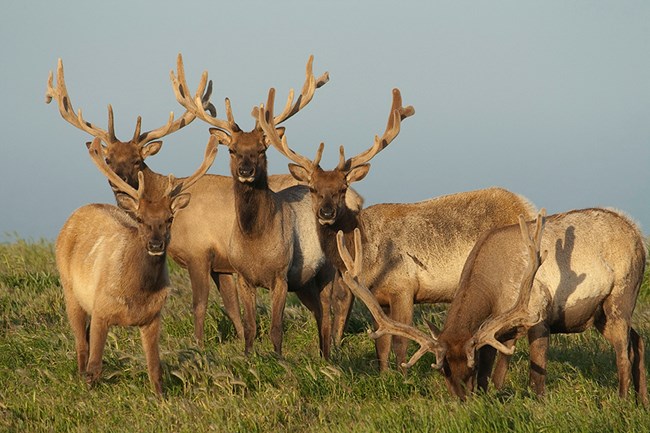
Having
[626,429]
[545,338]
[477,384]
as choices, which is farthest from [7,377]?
[626,429]

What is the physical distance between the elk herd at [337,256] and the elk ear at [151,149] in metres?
0.03

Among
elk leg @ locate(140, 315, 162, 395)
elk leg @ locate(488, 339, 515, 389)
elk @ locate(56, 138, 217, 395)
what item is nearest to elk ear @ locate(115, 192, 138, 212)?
elk @ locate(56, 138, 217, 395)

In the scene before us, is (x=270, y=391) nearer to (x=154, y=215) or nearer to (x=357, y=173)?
(x=154, y=215)

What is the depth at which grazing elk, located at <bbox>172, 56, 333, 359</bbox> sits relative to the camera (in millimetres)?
9984

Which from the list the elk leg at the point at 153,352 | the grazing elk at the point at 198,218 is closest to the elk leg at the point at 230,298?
the grazing elk at the point at 198,218

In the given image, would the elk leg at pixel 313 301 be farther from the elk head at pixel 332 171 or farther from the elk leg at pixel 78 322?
the elk leg at pixel 78 322

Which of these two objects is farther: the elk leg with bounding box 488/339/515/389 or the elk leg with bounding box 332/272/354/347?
the elk leg with bounding box 332/272/354/347

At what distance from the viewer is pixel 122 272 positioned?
26.9 feet

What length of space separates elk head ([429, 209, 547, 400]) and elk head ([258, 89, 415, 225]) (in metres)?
2.09

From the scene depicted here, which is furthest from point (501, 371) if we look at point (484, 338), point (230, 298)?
point (230, 298)

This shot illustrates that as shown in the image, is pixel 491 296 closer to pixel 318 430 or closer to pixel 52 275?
pixel 318 430

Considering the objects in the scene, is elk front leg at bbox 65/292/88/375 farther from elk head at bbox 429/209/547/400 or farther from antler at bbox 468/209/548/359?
antler at bbox 468/209/548/359

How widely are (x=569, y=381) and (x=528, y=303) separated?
1163 millimetres

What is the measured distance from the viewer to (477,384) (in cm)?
755
